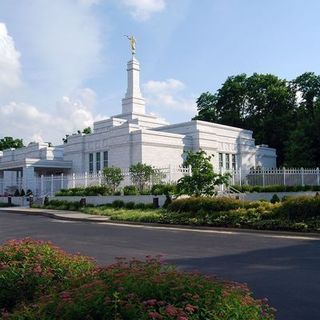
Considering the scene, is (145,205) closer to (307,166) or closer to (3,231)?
(3,231)

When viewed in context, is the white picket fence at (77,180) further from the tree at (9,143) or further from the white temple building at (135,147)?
the tree at (9,143)

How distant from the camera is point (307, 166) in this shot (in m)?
42.9

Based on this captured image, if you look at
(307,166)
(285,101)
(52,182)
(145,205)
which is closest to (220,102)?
(285,101)

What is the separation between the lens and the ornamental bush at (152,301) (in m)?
3.47

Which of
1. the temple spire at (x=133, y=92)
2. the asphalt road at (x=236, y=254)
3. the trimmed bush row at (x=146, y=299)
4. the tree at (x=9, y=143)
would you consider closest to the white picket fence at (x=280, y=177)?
the asphalt road at (x=236, y=254)

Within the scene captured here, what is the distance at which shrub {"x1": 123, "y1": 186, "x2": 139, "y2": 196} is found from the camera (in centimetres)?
2996

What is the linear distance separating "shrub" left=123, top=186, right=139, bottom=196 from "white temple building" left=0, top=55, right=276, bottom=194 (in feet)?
25.6

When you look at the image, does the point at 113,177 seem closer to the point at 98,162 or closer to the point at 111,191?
the point at 111,191

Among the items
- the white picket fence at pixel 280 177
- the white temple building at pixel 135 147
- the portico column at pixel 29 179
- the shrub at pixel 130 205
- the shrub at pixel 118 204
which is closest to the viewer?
the shrub at pixel 130 205

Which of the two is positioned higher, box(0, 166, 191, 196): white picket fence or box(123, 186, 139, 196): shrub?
box(0, 166, 191, 196): white picket fence

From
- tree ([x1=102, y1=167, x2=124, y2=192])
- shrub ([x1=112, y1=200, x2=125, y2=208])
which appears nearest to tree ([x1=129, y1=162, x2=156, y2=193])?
tree ([x1=102, y1=167, x2=124, y2=192])

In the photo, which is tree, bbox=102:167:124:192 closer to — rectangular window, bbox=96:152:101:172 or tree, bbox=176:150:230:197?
tree, bbox=176:150:230:197

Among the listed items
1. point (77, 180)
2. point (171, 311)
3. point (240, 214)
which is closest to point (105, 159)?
point (77, 180)

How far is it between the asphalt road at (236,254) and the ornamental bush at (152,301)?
2639 millimetres
